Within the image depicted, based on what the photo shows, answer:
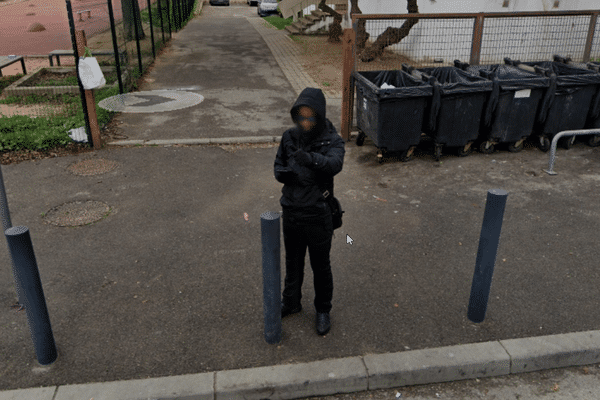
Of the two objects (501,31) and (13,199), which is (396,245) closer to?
(13,199)

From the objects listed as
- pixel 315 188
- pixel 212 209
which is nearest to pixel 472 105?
pixel 212 209

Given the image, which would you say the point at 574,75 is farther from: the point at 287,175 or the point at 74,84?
the point at 74,84

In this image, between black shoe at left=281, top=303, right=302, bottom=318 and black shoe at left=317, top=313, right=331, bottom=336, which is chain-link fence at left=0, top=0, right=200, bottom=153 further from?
black shoe at left=317, top=313, right=331, bottom=336

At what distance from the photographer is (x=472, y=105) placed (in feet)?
25.2

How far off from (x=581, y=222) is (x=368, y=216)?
95.2 inches

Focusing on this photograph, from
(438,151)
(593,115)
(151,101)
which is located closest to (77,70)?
(151,101)

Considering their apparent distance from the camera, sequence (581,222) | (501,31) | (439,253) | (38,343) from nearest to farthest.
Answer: (38,343), (439,253), (581,222), (501,31)

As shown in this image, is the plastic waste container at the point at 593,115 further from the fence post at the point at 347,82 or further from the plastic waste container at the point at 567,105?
the fence post at the point at 347,82

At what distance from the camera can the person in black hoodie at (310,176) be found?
3496 millimetres

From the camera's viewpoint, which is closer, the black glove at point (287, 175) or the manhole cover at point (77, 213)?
the black glove at point (287, 175)

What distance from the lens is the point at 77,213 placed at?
20.0 ft

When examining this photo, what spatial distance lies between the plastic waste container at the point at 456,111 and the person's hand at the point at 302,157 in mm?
4559

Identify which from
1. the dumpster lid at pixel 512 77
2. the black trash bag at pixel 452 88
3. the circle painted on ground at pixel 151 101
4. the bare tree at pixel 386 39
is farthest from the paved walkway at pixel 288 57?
the black trash bag at pixel 452 88

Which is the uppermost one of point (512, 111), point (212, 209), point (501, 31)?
point (501, 31)
